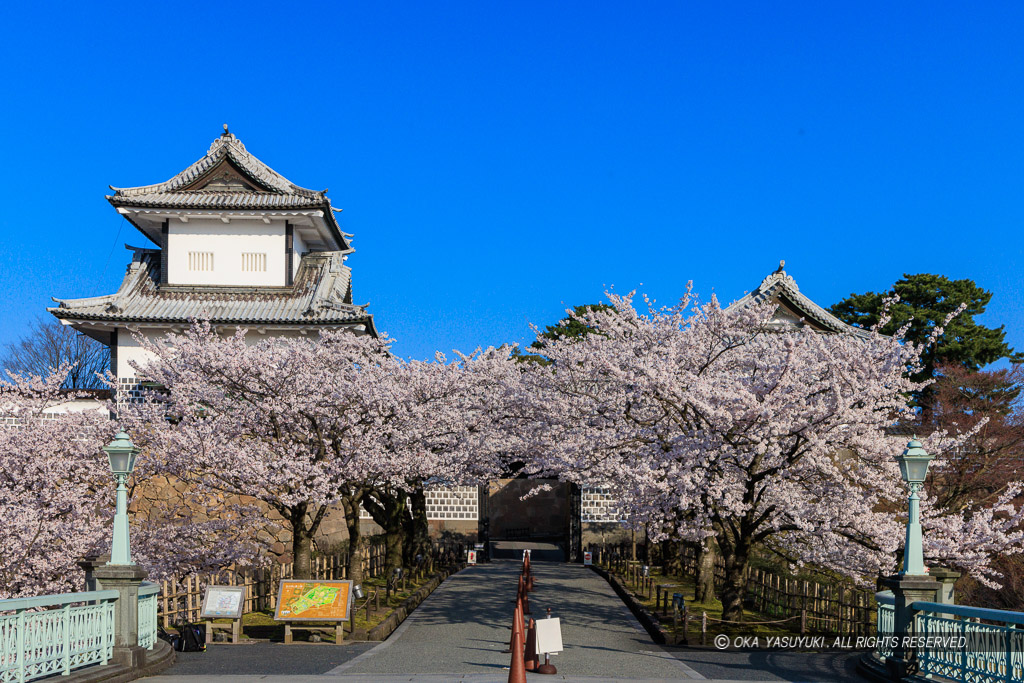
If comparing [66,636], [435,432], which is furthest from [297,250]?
[66,636]

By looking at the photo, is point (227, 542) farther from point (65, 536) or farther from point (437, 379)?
point (437, 379)

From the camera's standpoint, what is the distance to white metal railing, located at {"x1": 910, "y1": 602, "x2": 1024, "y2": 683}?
9.14 m

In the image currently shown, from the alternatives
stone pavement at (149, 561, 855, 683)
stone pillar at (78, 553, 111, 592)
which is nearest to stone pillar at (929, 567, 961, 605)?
stone pavement at (149, 561, 855, 683)

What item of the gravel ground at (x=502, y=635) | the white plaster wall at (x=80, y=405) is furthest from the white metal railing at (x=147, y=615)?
the white plaster wall at (x=80, y=405)

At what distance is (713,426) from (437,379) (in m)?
7.83

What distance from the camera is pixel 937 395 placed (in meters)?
31.9

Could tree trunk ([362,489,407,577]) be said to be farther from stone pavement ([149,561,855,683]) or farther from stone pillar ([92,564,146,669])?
stone pillar ([92,564,146,669])

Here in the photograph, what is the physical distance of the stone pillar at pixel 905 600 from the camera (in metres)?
11.7

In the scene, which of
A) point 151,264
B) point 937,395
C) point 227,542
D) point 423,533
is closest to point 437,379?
point 227,542

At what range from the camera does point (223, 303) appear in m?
31.0

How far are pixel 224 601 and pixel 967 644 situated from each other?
39.3ft

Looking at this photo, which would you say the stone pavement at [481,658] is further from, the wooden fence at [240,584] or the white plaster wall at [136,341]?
the white plaster wall at [136,341]

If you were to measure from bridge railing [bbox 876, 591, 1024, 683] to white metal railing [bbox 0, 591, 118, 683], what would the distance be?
32.8 ft

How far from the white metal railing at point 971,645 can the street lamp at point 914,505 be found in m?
0.61
